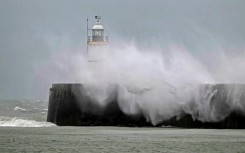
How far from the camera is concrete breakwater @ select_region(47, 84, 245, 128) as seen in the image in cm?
3231

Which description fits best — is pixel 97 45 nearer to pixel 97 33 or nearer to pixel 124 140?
pixel 97 33

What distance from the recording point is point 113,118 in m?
35.5

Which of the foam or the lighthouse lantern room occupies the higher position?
the lighthouse lantern room

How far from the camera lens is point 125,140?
1083 inches

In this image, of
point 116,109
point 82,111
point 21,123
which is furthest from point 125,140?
point 21,123

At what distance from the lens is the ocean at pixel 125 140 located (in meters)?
24.8

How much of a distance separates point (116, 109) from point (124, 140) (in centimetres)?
800

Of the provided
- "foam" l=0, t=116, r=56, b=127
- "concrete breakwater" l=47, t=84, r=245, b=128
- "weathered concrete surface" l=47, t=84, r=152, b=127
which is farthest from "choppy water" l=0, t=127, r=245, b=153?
"foam" l=0, t=116, r=56, b=127

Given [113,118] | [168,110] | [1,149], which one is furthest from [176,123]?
[1,149]

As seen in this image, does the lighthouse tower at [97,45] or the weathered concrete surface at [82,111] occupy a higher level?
the lighthouse tower at [97,45]

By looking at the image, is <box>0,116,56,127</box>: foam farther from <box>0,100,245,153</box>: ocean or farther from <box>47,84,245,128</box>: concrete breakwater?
<box>0,100,245,153</box>: ocean

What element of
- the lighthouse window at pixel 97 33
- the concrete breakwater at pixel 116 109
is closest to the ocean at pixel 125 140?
the concrete breakwater at pixel 116 109

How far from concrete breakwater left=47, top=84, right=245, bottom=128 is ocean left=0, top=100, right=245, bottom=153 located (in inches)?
32.6

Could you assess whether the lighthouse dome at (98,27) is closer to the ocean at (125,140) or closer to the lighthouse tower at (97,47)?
the lighthouse tower at (97,47)
